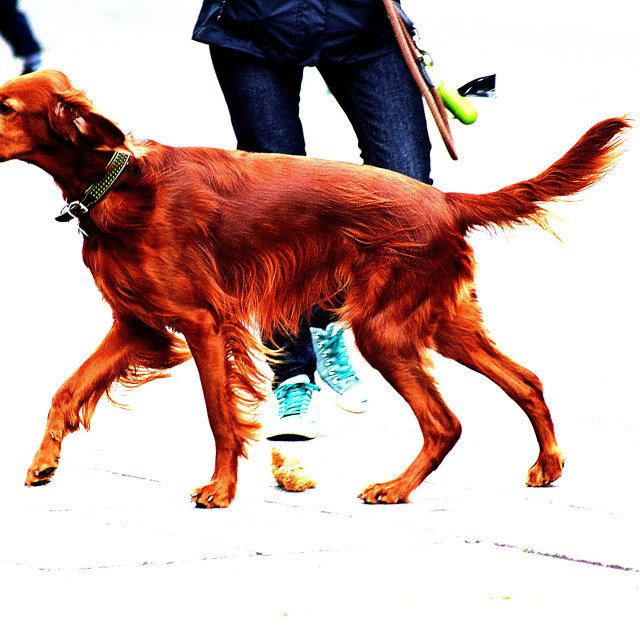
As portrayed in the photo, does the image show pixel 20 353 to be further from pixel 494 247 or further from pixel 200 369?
pixel 494 247

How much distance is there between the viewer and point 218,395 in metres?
3.41

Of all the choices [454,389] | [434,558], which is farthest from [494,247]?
[434,558]

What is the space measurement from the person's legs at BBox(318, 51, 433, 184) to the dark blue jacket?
0.28 ft

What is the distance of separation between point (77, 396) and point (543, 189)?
144cm

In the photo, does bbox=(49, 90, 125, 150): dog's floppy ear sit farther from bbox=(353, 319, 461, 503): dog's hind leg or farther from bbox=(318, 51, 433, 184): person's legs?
bbox=(318, 51, 433, 184): person's legs

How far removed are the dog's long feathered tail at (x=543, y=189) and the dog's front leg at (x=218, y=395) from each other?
0.78 meters

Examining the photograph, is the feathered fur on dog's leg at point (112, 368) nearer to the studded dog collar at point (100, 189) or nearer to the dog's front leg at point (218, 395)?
the dog's front leg at point (218, 395)

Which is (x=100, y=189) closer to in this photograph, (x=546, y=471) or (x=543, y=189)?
(x=543, y=189)

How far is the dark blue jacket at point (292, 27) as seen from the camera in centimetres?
386

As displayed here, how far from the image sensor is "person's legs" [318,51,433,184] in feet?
13.0

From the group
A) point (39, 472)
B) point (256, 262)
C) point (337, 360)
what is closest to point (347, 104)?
point (256, 262)

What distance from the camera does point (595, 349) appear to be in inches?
224

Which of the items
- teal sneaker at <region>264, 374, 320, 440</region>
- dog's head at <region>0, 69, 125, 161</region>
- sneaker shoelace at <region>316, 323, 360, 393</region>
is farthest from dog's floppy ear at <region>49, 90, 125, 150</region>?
sneaker shoelace at <region>316, 323, 360, 393</region>

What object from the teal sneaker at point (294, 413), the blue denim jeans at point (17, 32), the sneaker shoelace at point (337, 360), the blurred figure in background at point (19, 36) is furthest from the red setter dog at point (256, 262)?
the blue denim jeans at point (17, 32)
